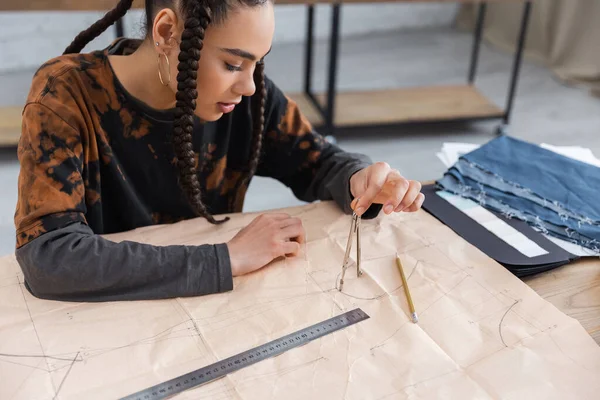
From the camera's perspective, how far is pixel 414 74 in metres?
3.65

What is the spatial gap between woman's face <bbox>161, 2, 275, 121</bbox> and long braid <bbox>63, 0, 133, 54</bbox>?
16 centimetres

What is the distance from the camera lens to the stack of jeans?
1109 millimetres

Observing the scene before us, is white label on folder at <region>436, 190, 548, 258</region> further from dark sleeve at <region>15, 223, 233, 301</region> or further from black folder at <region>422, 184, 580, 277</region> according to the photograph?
dark sleeve at <region>15, 223, 233, 301</region>

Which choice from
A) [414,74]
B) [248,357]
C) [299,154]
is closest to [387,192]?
[299,154]

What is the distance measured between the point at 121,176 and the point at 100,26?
28cm

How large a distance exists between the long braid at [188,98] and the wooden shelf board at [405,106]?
5.76 feet

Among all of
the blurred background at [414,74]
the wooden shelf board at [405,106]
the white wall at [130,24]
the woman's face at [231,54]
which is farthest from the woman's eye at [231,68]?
the wooden shelf board at [405,106]

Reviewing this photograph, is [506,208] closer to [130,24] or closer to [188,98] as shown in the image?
[188,98]

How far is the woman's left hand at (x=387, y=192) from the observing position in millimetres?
1014

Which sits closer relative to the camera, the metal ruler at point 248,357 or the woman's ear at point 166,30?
the metal ruler at point 248,357

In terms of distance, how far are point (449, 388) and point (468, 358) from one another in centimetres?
7

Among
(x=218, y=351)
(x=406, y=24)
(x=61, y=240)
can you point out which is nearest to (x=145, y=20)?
(x=61, y=240)

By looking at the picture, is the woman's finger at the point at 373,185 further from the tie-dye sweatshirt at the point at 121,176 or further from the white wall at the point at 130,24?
the white wall at the point at 130,24

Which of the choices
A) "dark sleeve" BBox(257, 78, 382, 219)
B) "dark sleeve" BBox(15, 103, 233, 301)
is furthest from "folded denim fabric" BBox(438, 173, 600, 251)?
"dark sleeve" BBox(15, 103, 233, 301)
